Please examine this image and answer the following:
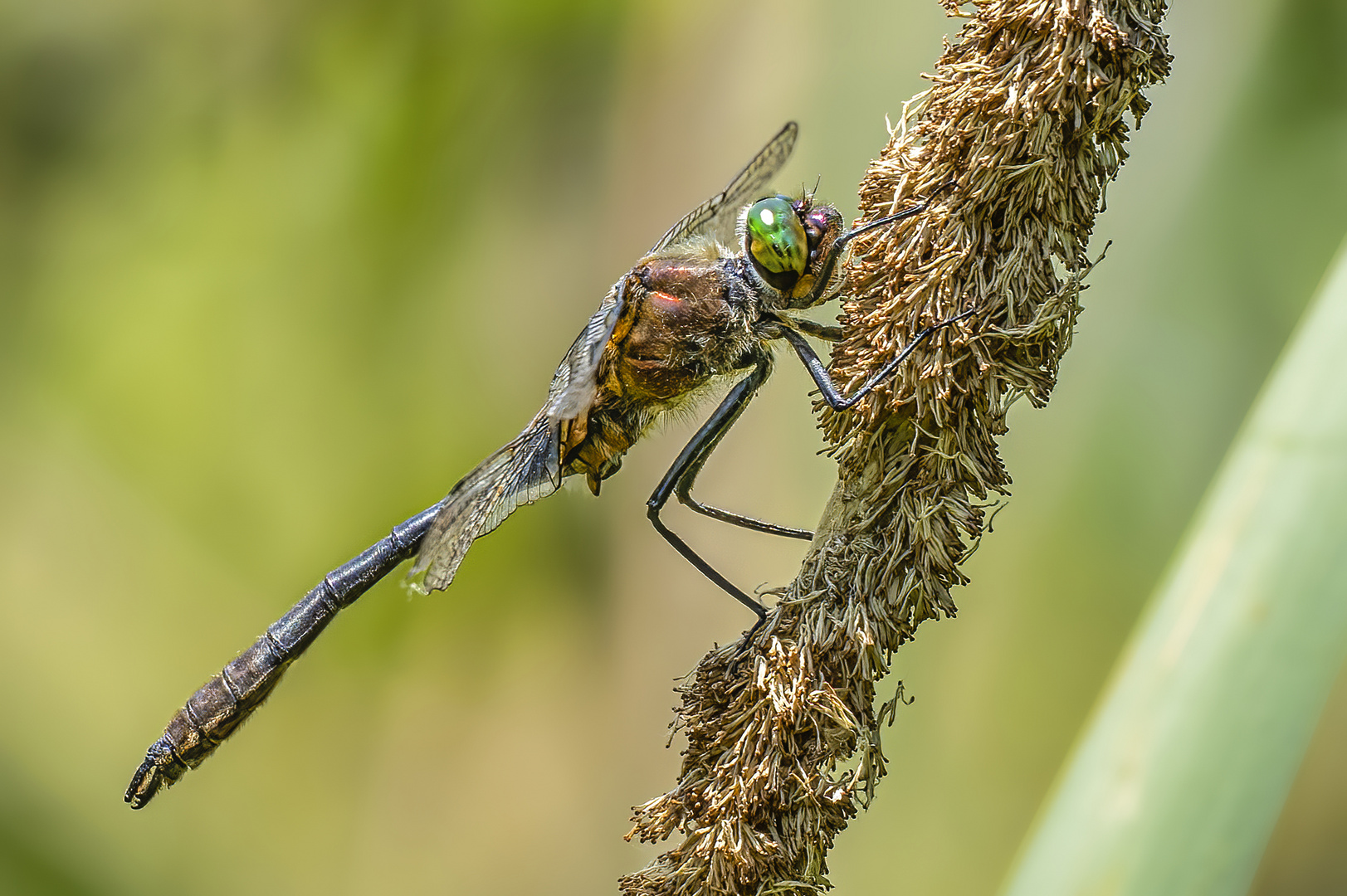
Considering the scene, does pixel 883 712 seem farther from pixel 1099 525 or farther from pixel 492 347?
pixel 492 347

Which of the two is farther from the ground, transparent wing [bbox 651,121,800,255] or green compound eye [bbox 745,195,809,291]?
transparent wing [bbox 651,121,800,255]

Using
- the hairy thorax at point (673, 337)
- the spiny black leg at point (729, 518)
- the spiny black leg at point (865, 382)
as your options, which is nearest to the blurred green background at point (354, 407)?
the spiny black leg at point (729, 518)

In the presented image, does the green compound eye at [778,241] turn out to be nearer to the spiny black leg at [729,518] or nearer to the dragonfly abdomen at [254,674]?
the spiny black leg at [729,518]

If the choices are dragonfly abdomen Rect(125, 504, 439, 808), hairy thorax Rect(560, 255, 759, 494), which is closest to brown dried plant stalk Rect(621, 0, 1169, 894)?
hairy thorax Rect(560, 255, 759, 494)

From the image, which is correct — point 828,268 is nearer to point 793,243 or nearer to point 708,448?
point 793,243

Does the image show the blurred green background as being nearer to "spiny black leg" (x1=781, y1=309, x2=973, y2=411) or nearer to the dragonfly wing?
the dragonfly wing

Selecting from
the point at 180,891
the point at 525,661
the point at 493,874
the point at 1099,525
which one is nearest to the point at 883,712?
the point at 1099,525
